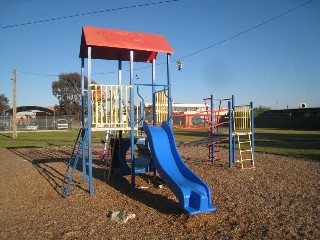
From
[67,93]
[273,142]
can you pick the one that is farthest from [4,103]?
[273,142]

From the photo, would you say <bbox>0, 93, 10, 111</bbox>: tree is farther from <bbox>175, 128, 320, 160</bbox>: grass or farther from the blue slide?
the blue slide

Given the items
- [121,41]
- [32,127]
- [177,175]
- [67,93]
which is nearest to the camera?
[177,175]

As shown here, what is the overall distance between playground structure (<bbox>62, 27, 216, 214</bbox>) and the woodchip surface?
1.34 feet

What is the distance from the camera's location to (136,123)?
29.4ft

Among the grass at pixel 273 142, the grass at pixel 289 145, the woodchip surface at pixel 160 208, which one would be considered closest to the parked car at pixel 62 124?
the grass at pixel 273 142

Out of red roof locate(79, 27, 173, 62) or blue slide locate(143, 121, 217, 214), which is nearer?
blue slide locate(143, 121, 217, 214)

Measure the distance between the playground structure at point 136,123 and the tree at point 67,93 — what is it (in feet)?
240

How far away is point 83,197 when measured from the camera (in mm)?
7324

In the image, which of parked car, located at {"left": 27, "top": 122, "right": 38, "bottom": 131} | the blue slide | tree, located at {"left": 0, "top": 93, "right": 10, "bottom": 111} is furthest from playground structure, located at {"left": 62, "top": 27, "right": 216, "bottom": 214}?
tree, located at {"left": 0, "top": 93, "right": 10, "bottom": 111}

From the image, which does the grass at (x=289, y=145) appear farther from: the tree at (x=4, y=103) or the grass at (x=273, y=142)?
the tree at (x=4, y=103)

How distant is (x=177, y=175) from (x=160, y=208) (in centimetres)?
74

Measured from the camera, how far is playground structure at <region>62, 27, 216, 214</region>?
234 inches

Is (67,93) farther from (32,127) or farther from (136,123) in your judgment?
(136,123)

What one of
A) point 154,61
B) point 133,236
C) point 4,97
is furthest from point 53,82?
point 133,236
